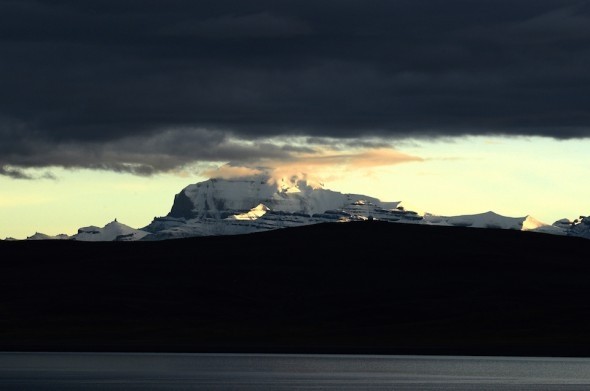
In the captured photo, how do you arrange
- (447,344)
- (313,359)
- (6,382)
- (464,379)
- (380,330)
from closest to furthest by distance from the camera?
(6,382) < (464,379) < (313,359) < (447,344) < (380,330)

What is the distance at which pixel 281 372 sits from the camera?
131625 mm

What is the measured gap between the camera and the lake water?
113 metres

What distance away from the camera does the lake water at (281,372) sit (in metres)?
113

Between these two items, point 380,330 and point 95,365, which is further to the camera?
point 380,330

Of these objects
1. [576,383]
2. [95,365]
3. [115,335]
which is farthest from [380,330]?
[576,383]

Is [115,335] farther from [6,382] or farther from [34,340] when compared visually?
[6,382]

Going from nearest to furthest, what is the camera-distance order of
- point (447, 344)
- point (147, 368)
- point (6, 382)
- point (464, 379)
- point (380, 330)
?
point (6, 382)
point (464, 379)
point (147, 368)
point (447, 344)
point (380, 330)

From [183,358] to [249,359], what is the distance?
8.57 meters

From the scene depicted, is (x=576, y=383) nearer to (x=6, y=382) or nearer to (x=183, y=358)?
(x=6, y=382)

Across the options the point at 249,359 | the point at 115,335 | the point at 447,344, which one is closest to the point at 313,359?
the point at 249,359

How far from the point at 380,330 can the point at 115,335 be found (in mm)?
36947

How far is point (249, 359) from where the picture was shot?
534ft

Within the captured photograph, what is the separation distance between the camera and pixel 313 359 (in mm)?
159500

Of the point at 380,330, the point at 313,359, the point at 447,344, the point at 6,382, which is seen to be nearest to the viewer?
the point at 6,382
